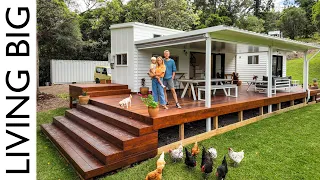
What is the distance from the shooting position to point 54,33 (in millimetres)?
13992

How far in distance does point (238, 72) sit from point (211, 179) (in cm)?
1064

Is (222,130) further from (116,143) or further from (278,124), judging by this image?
(116,143)

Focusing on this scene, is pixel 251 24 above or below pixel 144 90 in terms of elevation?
above

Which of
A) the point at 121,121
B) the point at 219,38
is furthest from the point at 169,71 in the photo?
the point at 121,121

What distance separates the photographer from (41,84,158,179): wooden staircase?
3.72m

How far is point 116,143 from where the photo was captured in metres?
4.05

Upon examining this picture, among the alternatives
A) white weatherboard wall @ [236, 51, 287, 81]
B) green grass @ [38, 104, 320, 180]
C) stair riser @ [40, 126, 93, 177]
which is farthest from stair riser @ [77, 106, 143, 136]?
white weatherboard wall @ [236, 51, 287, 81]

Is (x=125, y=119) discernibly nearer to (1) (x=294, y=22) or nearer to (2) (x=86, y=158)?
(2) (x=86, y=158)

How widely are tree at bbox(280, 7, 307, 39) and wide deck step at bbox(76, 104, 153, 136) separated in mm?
29174

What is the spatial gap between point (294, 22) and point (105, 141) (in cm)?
3048

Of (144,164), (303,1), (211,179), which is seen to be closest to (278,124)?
(211,179)

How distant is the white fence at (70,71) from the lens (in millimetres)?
16562

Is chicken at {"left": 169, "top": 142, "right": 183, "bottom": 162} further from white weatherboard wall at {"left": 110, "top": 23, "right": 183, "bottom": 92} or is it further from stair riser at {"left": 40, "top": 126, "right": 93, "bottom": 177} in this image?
white weatherboard wall at {"left": 110, "top": 23, "right": 183, "bottom": 92}

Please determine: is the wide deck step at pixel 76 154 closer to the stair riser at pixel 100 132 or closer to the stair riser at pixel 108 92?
the stair riser at pixel 100 132
